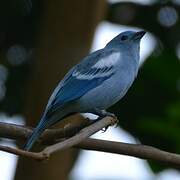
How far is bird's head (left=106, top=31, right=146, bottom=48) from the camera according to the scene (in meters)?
4.32

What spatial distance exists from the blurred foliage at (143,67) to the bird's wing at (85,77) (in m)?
1.40

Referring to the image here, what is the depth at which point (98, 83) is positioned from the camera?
3.93 meters

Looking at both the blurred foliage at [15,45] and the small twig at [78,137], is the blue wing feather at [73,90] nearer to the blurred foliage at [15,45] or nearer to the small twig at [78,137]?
the small twig at [78,137]

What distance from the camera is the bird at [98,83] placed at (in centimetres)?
365

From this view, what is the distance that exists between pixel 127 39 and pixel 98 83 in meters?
0.56

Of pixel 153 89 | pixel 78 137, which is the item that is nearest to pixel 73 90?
pixel 78 137

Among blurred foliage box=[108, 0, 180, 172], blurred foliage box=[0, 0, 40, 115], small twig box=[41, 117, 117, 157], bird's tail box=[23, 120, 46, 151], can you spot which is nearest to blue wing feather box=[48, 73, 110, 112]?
bird's tail box=[23, 120, 46, 151]

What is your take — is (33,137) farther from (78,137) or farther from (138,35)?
(138,35)

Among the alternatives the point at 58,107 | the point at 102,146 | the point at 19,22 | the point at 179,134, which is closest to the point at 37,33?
the point at 19,22

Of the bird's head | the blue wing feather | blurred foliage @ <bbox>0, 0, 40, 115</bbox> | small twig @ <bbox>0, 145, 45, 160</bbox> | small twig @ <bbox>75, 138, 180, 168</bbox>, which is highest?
small twig @ <bbox>0, 145, 45, 160</bbox>

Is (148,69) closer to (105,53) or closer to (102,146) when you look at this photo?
(105,53)

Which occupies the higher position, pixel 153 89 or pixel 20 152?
pixel 20 152

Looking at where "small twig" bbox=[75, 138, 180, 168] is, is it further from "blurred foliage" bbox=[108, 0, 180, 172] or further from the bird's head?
"blurred foliage" bbox=[108, 0, 180, 172]

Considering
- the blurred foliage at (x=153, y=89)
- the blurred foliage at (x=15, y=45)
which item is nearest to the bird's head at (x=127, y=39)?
the blurred foliage at (x=153, y=89)
